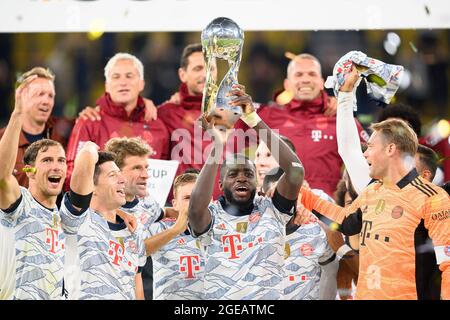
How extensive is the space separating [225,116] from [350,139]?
67cm

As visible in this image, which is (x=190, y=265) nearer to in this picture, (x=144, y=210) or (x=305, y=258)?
(x=144, y=210)

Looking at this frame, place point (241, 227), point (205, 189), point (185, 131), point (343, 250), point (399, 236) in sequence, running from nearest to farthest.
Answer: point (205, 189), point (399, 236), point (241, 227), point (343, 250), point (185, 131)

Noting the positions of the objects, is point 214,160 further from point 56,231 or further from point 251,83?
point 251,83

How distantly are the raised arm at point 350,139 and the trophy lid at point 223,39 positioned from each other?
0.64m

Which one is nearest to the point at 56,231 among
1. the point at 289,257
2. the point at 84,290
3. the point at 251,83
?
the point at 84,290

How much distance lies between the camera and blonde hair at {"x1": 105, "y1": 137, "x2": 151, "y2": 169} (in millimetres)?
4617

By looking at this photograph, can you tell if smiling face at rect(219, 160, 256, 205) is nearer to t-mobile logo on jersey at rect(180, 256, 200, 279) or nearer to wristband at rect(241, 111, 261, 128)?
wristband at rect(241, 111, 261, 128)

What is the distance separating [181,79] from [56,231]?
126 cm

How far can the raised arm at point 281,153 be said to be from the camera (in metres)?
4.08

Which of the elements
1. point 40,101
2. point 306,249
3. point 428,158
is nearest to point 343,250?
point 306,249

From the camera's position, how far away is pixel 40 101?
4895 mm

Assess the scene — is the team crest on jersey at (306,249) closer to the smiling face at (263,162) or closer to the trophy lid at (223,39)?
the smiling face at (263,162)

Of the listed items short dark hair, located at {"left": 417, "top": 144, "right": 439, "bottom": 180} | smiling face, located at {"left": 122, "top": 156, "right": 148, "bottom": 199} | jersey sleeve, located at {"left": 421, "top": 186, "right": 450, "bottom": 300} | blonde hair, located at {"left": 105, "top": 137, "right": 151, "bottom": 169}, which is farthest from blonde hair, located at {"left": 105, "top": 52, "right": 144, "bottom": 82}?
jersey sleeve, located at {"left": 421, "top": 186, "right": 450, "bottom": 300}

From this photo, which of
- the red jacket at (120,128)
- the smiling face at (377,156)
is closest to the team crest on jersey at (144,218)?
the red jacket at (120,128)
